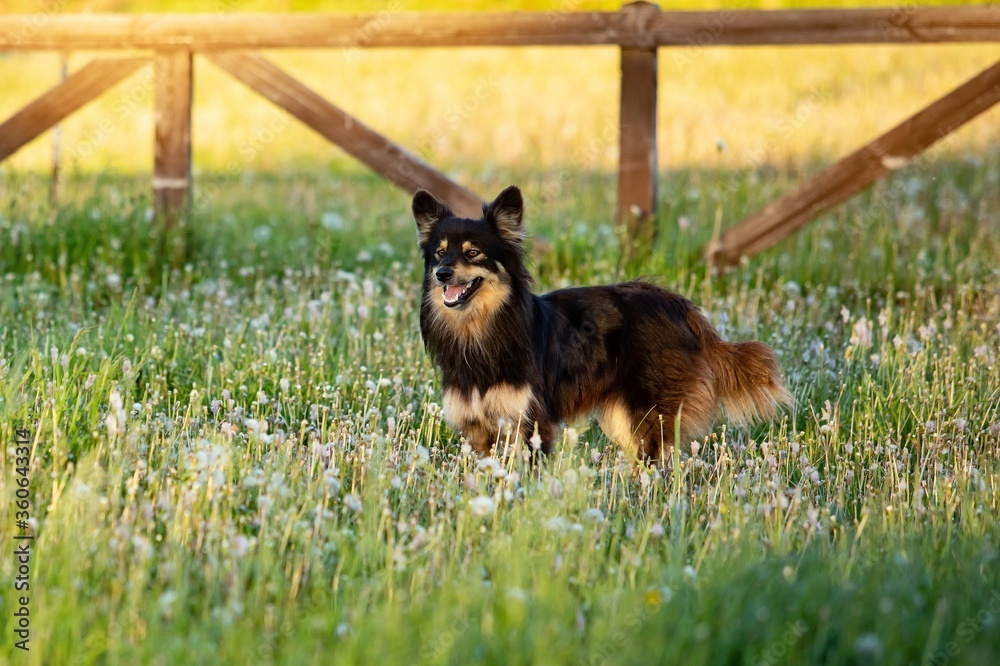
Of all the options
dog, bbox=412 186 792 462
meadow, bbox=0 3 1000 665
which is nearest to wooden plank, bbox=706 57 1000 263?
meadow, bbox=0 3 1000 665

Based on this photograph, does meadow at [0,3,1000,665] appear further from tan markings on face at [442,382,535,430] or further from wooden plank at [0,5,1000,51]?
wooden plank at [0,5,1000,51]

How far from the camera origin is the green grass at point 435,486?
2.66 m

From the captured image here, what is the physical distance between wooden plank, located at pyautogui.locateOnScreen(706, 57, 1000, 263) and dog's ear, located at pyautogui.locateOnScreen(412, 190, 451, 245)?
8.06 ft

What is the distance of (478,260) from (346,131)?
2.70 metres

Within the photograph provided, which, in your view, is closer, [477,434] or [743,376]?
[477,434]

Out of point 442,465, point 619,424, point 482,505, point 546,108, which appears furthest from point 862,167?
point 546,108

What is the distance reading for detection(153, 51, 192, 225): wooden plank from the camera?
23.1 feet

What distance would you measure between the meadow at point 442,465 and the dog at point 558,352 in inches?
6.8

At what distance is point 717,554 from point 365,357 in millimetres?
2776

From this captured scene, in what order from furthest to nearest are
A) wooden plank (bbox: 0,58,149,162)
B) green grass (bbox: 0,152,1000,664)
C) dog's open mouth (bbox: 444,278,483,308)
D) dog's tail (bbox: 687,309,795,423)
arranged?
1. wooden plank (bbox: 0,58,149,162)
2. dog's tail (bbox: 687,309,795,423)
3. dog's open mouth (bbox: 444,278,483,308)
4. green grass (bbox: 0,152,1000,664)

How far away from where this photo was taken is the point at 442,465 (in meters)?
4.11

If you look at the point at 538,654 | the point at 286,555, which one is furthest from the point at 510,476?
the point at 538,654

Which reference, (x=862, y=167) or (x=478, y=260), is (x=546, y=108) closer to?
(x=862, y=167)

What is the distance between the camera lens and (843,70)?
56.7 feet
